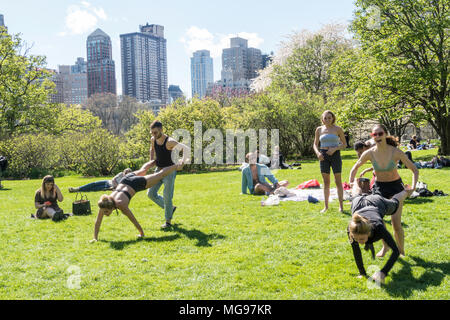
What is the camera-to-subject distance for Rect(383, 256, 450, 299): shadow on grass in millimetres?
4133

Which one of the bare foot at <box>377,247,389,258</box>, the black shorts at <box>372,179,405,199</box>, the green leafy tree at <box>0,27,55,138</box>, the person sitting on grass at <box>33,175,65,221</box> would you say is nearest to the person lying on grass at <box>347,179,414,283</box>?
the black shorts at <box>372,179,405,199</box>

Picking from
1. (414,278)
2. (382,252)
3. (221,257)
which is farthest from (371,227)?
(221,257)

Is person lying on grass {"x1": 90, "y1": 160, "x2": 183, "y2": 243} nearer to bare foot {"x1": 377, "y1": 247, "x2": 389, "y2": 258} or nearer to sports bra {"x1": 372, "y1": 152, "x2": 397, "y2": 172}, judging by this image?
sports bra {"x1": 372, "y1": 152, "x2": 397, "y2": 172}

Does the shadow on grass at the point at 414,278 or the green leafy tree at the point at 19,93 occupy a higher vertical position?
the green leafy tree at the point at 19,93

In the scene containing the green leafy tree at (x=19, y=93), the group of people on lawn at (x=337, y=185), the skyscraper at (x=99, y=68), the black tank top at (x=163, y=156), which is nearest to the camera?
the group of people on lawn at (x=337, y=185)

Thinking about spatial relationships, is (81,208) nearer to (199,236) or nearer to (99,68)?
(199,236)

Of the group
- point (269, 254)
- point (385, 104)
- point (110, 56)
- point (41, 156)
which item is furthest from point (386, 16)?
point (110, 56)

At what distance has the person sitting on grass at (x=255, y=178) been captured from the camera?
10.9m

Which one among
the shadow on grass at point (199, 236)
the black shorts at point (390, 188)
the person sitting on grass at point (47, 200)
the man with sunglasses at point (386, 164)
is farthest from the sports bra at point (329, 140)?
the person sitting on grass at point (47, 200)

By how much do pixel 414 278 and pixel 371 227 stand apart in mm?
867

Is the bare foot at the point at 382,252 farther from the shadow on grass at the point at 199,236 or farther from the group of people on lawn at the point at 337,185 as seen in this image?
the shadow on grass at the point at 199,236

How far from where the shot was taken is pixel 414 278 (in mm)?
4434

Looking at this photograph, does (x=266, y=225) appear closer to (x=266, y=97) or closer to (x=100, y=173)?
(x=100, y=173)

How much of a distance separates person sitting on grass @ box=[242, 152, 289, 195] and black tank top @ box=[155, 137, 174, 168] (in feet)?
13.1
